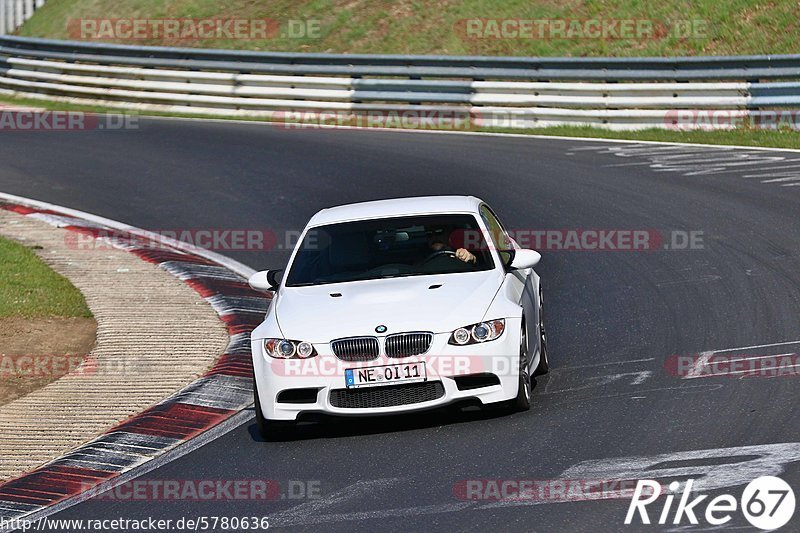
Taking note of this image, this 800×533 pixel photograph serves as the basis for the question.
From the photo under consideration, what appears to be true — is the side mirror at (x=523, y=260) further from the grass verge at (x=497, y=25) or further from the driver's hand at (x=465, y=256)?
the grass verge at (x=497, y=25)

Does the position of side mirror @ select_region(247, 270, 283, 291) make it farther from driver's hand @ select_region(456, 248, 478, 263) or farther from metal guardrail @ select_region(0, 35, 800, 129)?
metal guardrail @ select_region(0, 35, 800, 129)

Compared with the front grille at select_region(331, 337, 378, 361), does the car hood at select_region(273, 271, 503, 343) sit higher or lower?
higher

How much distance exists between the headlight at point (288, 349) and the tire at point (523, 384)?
1.35 meters

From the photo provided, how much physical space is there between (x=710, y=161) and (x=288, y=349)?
11.6 m

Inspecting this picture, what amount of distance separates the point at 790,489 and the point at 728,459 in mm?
678

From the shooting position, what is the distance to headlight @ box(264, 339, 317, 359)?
28.0 feet

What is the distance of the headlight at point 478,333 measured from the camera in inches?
334

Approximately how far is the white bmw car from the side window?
15 centimetres
